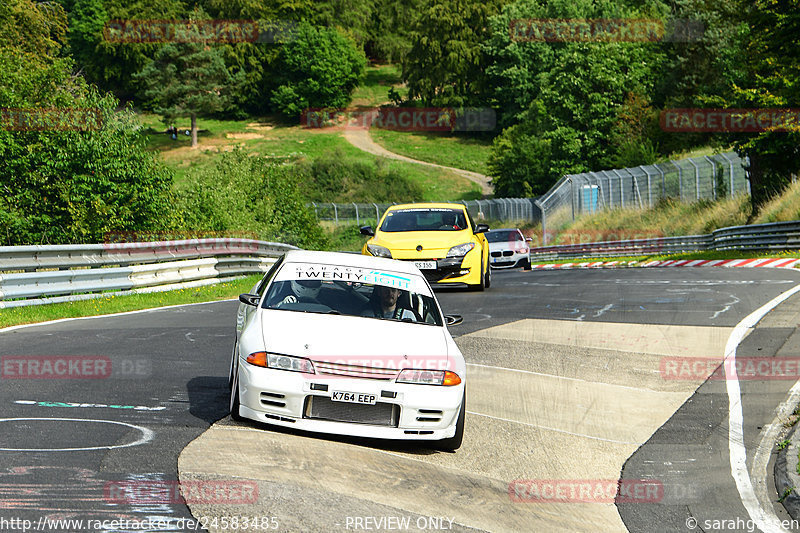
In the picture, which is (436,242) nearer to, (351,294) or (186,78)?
(351,294)

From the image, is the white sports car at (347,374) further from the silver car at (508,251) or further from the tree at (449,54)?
the tree at (449,54)

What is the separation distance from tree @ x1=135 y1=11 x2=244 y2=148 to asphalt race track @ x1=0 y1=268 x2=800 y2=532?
95830 mm

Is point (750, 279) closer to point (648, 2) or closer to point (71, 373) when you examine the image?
point (71, 373)

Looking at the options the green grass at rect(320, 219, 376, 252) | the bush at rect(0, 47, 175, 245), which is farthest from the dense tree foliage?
the green grass at rect(320, 219, 376, 252)

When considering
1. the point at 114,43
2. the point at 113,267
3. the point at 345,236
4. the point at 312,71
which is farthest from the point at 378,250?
the point at 114,43

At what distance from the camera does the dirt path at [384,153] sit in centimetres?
9256

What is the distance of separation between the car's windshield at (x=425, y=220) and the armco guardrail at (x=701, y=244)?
13.7 m

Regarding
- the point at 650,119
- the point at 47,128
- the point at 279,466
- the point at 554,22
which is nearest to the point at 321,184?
the point at 554,22

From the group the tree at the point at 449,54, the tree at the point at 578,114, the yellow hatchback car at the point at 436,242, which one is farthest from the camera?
the tree at the point at 449,54

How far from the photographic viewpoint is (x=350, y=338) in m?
7.35

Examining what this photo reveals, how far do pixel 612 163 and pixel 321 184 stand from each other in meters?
29.9

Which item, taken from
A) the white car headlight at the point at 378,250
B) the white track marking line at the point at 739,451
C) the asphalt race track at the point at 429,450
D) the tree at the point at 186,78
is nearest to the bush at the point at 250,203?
the white car headlight at the point at 378,250

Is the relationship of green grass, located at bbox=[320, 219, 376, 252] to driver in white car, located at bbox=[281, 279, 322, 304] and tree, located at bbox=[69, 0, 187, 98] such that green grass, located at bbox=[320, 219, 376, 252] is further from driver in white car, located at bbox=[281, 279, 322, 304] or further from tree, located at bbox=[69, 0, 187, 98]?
tree, located at bbox=[69, 0, 187, 98]

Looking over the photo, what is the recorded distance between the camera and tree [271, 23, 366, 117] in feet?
385
